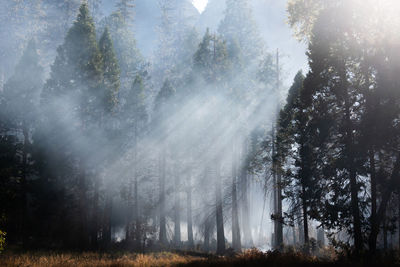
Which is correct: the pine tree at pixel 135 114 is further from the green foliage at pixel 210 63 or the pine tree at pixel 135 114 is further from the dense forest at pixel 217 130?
the green foliage at pixel 210 63

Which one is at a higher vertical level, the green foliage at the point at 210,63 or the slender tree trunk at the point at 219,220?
the green foliage at the point at 210,63

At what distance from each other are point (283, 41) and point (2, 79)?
70.9 m

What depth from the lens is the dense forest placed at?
12547mm

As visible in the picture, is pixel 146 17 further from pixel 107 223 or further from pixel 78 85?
pixel 107 223

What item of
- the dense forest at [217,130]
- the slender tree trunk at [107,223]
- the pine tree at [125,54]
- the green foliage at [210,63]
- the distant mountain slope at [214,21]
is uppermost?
the distant mountain slope at [214,21]

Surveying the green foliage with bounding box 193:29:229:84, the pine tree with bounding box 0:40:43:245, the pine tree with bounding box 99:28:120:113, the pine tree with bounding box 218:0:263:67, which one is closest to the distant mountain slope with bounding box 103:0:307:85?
the pine tree with bounding box 218:0:263:67

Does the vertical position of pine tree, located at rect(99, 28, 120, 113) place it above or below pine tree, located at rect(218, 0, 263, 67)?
below

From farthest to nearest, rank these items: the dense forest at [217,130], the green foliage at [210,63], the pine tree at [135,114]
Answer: the pine tree at [135,114] < the green foliage at [210,63] < the dense forest at [217,130]

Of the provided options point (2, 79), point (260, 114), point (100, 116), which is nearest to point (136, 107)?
point (100, 116)

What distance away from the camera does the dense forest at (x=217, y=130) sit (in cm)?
1255

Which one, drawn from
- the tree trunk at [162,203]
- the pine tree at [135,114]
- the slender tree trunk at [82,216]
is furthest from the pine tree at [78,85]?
the tree trunk at [162,203]

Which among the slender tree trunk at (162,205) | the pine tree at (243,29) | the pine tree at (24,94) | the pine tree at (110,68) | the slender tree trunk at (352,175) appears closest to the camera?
the slender tree trunk at (352,175)

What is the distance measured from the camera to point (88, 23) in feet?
78.0

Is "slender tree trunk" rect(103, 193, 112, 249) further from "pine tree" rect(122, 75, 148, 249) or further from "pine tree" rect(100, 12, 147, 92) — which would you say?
"pine tree" rect(100, 12, 147, 92)
